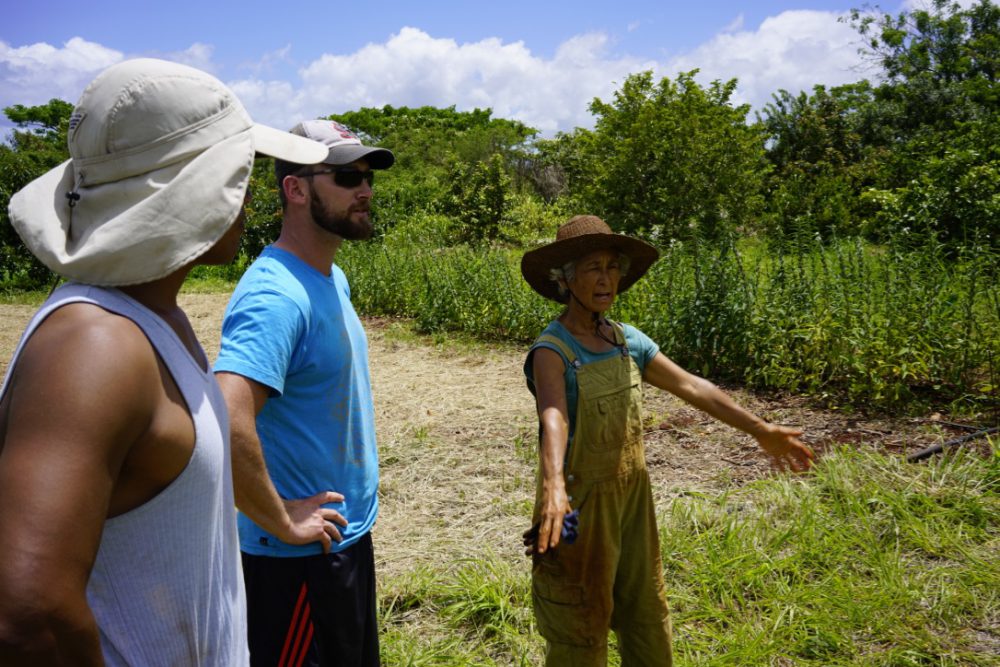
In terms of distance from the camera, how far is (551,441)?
2.26 m

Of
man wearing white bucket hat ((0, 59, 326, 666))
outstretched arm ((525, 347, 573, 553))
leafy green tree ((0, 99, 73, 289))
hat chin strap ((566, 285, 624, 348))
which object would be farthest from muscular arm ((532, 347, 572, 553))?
leafy green tree ((0, 99, 73, 289))

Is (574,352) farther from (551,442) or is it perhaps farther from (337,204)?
(337,204)

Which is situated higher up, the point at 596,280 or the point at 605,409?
the point at 596,280

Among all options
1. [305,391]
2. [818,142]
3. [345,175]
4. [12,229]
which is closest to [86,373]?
[305,391]

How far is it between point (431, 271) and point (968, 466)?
7582 millimetres

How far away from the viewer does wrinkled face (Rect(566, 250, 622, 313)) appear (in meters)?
2.58

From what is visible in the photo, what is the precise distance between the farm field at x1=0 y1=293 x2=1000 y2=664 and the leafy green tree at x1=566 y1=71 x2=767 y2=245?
15.6ft

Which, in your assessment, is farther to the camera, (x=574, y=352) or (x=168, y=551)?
(x=574, y=352)

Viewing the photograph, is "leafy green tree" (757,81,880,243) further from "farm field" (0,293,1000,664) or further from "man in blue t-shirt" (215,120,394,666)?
"man in blue t-shirt" (215,120,394,666)

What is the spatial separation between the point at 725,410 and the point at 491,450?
293 cm

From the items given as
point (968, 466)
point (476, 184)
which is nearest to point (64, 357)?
point (968, 466)

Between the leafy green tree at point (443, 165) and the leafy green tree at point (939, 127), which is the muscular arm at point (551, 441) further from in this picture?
the leafy green tree at point (443, 165)

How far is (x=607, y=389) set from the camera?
8.10 ft

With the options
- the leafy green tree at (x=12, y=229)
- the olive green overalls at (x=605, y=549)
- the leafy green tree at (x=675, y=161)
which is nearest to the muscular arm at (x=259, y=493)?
the olive green overalls at (x=605, y=549)
